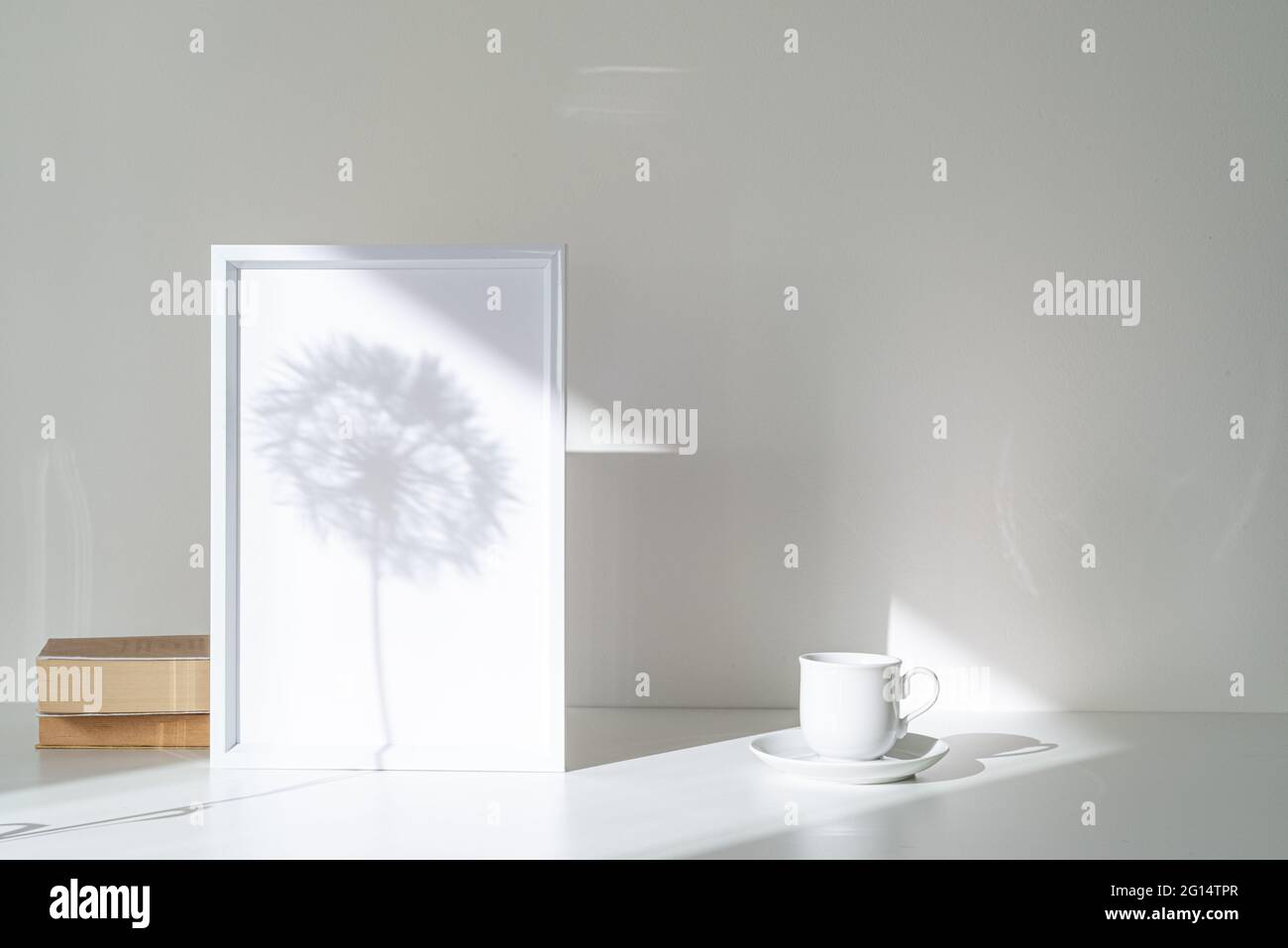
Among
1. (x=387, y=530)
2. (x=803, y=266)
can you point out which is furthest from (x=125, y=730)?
(x=803, y=266)

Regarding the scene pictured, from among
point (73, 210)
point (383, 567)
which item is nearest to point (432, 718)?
point (383, 567)

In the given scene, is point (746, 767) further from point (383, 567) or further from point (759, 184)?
point (759, 184)

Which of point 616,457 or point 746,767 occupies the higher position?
point 616,457

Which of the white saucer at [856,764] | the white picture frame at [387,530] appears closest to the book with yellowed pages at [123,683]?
the white picture frame at [387,530]

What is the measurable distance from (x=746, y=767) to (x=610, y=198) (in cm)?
69

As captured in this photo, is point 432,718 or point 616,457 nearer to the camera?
point 432,718

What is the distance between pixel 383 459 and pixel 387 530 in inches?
2.6

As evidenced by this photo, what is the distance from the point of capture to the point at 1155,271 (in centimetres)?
125

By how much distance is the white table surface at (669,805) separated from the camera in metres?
0.72

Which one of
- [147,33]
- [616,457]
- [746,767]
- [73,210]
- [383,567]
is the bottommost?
[746,767]

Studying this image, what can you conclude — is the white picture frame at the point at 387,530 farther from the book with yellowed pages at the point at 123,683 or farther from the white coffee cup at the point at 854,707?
the white coffee cup at the point at 854,707

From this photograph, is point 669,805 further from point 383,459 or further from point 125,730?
point 125,730

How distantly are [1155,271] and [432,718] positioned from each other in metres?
0.98

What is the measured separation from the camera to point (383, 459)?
95cm
